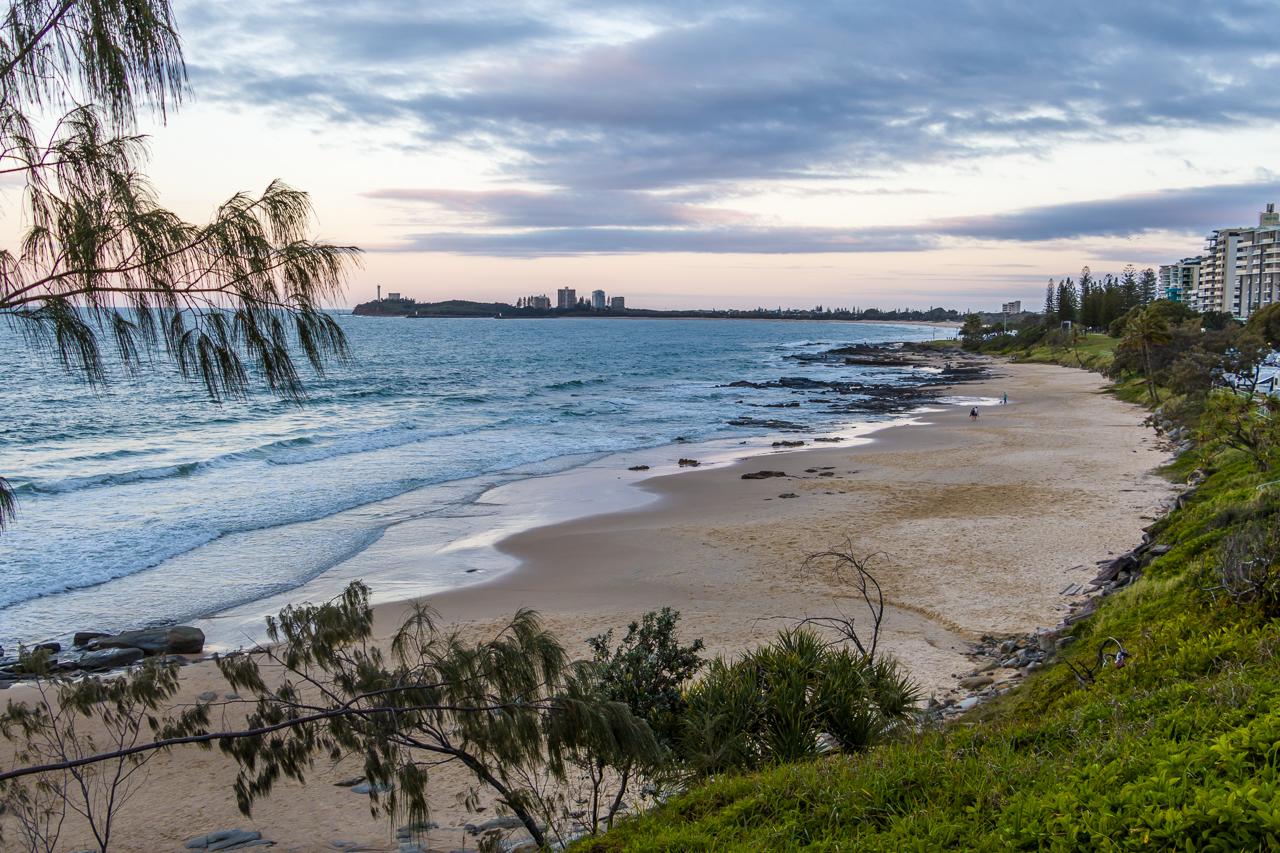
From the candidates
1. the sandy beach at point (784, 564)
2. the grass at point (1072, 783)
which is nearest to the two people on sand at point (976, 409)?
the sandy beach at point (784, 564)

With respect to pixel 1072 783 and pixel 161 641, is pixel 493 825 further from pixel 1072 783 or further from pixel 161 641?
pixel 161 641

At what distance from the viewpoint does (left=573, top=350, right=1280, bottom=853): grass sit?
12.9 feet

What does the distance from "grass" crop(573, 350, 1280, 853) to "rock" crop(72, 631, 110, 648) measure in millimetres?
10499

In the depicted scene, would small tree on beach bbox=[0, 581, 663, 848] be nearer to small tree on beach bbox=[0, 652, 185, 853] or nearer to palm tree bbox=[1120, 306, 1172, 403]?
small tree on beach bbox=[0, 652, 185, 853]

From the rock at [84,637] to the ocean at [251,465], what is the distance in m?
0.54

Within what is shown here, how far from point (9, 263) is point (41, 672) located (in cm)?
332

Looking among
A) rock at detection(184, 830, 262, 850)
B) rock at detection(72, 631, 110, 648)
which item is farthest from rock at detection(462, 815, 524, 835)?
rock at detection(72, 631, 110, 648)

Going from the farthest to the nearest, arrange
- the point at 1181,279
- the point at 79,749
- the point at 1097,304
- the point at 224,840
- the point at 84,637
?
the point at 1181,279, the point at 1097,304, the point at 84,637, the point at 79,749, the point at 224,840

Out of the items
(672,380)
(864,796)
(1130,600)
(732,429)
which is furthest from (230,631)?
(672,380)

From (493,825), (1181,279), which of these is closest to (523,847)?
(493,825)

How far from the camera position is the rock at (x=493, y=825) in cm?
776

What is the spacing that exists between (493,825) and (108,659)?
23.7ft

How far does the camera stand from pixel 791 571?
15.7m

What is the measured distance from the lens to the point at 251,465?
3003cm
